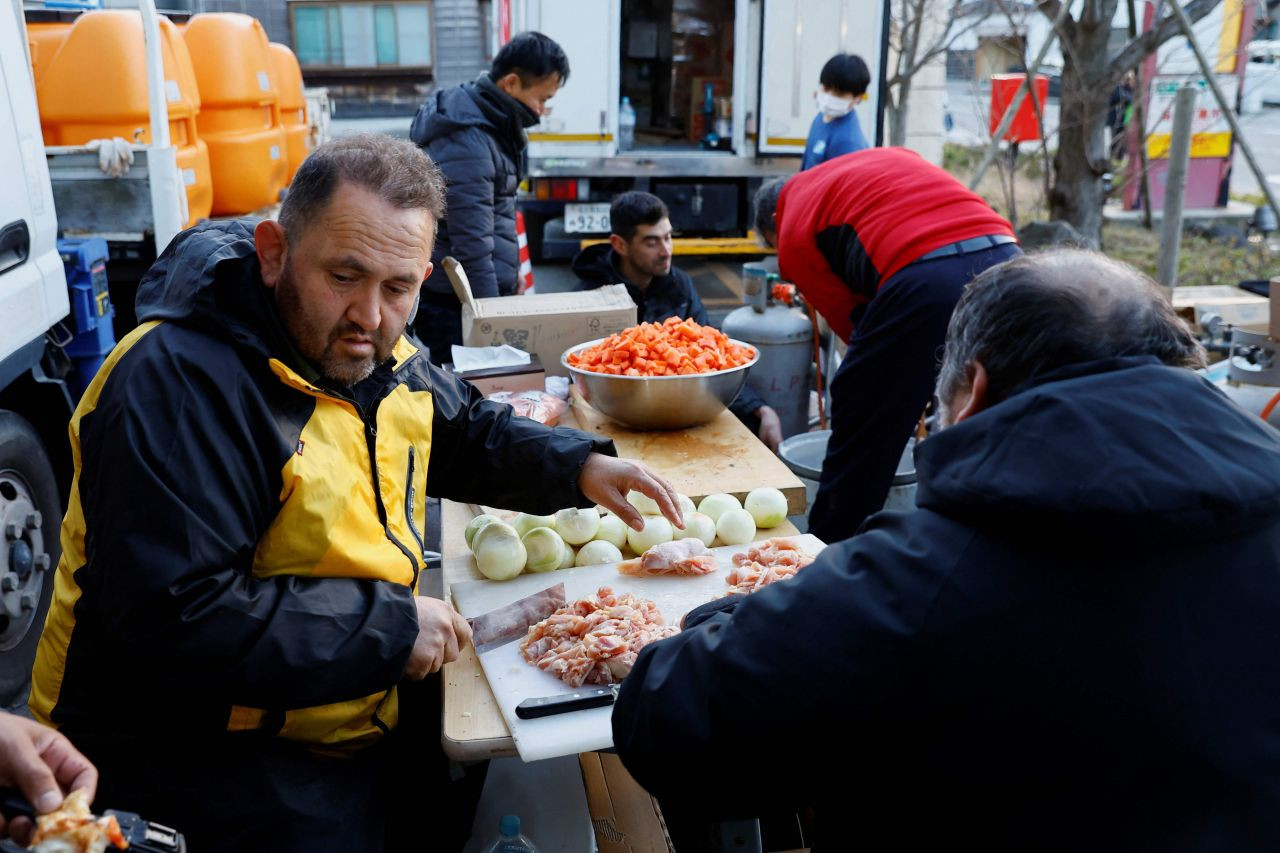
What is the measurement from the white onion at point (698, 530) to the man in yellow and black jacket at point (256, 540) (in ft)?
2.41

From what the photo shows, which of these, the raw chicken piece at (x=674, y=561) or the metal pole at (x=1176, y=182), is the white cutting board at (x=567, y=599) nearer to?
the raw chicken piece at (x=674, y=561)

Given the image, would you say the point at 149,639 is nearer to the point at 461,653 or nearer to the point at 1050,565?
the point at 461,653

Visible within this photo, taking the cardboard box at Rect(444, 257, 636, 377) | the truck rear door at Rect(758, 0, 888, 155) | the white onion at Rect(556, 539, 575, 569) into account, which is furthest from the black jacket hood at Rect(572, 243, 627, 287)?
the truck rear door at Rect(758, 0, 888, 155)

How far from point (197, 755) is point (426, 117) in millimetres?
3752

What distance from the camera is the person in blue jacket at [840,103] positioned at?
688 cm

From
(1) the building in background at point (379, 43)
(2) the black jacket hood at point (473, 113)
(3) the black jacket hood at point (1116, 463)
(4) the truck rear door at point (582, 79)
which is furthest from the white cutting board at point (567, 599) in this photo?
(1) the building in background at point (379, 43)

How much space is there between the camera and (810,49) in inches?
333

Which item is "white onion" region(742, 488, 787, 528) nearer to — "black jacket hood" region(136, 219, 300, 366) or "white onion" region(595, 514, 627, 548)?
"white onion" region(595, 514, 627, 548)

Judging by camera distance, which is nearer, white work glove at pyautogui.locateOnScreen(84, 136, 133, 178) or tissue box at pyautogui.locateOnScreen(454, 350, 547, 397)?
tissue box at pyautogui.locateOnScreen(454, 350, 547, 397)

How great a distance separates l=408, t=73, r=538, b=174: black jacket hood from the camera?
195 inches

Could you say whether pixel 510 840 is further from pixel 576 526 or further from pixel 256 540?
pixel 256 540

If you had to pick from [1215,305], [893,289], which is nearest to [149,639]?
[893,289]

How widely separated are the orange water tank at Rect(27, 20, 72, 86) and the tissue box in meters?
3.82

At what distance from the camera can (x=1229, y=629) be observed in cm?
124
